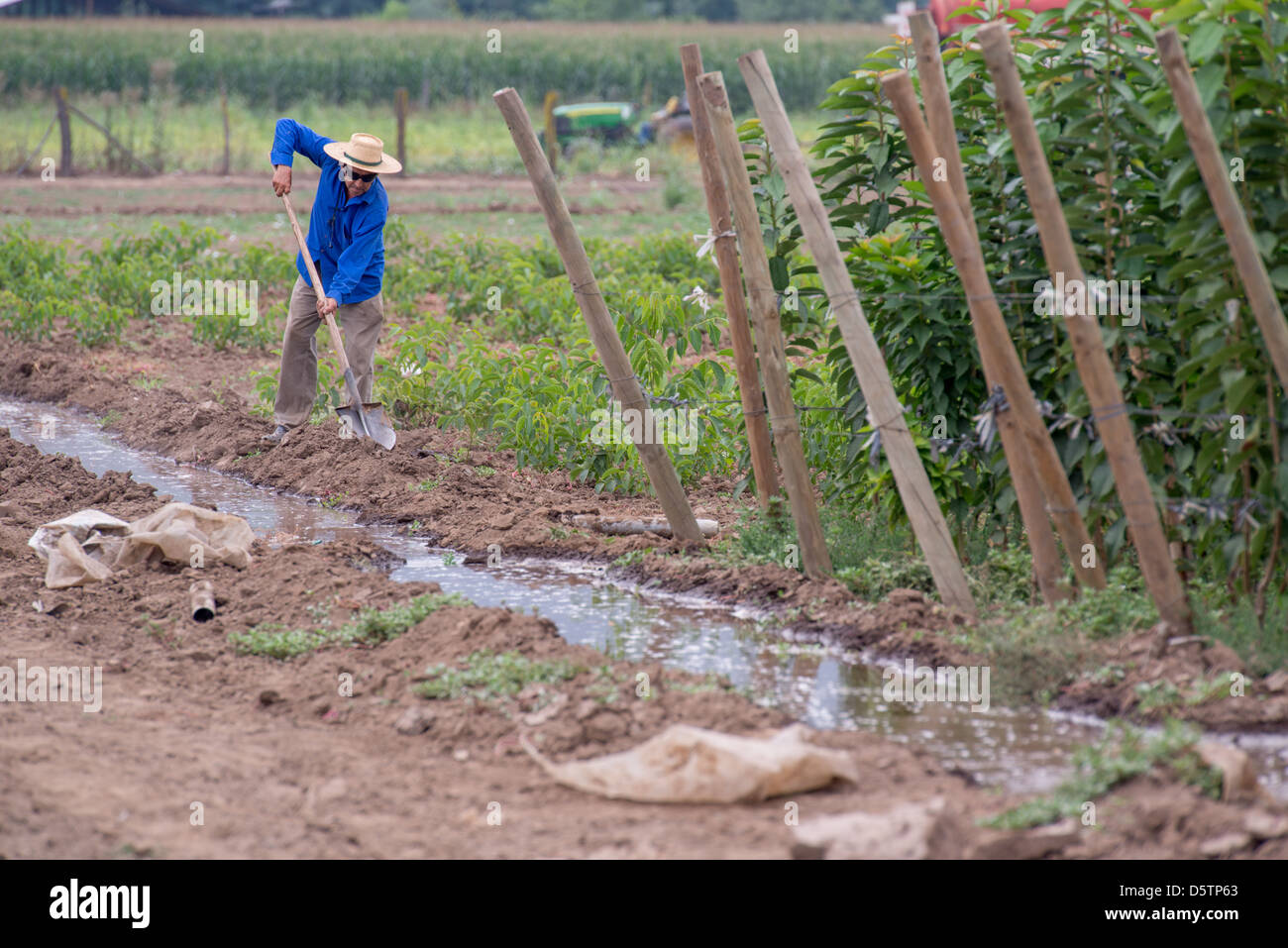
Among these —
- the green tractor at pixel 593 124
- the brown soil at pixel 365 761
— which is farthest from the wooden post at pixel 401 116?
the brown soil at pixel 365 761

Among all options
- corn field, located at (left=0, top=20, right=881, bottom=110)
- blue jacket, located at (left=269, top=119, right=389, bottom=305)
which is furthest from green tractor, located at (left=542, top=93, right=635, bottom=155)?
blue jacket, located at (left=269, top=119, right=389, bottom=305)

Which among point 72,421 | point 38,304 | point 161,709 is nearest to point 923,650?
point 161,709

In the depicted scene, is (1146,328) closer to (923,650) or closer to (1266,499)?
(1266,499)

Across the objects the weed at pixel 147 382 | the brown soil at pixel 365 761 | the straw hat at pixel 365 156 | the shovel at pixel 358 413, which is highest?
the straw hat at pixel 365 156

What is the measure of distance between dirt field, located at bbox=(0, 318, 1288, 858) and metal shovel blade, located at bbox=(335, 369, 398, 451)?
4.35 ft

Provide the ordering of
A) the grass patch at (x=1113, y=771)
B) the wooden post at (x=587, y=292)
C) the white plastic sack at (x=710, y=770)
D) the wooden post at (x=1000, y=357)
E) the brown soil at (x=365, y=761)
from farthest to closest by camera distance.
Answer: the wooden post at (x=587, y=292) < the wooden post at (x=1000, y=357) < the white plastic sack at (x=710, y=770) < the grass patch at (x=1113, y=771) < the brown soil at (x=365, y=761)

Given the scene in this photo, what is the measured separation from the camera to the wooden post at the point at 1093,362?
12.9ft

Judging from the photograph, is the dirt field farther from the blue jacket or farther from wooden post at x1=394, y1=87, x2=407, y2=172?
wooden post at x1=394, y1=87, x2=407, y2=172

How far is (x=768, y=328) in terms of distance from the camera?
16.5 feet

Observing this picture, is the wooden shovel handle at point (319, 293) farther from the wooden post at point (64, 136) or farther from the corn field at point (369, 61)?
the corn field at point (369, 61)

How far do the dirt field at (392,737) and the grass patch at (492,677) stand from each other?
71mm

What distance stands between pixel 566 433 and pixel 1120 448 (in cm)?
345

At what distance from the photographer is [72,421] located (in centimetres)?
887

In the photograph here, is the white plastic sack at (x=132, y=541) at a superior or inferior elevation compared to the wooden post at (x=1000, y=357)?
inferior
